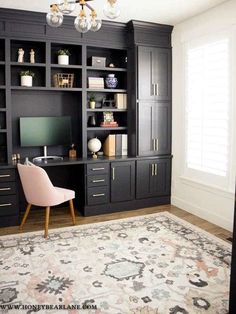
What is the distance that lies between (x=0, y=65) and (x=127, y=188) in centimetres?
243

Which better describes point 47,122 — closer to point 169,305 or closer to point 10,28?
point 10,28

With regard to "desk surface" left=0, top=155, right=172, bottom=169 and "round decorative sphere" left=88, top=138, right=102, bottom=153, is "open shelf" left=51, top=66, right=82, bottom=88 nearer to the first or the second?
"round decorative sphere" left=88, top=138, right=102, bottom=153

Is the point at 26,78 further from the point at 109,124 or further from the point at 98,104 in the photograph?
the point at 109,124

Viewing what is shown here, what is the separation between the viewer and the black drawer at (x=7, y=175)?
3949 mm

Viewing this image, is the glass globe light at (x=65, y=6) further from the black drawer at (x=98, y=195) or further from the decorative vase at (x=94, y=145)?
the black drawer at (x=98, y=195)

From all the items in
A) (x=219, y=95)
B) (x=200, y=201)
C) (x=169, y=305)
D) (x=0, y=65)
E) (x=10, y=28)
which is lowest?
(x=169, y=305)

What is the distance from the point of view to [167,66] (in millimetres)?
4816

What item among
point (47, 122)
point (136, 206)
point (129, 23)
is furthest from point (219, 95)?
point (47, 122)

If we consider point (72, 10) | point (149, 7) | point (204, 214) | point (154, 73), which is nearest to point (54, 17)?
point (72, 10)

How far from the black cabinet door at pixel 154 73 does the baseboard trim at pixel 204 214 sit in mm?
1596

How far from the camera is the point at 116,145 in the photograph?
482 cm

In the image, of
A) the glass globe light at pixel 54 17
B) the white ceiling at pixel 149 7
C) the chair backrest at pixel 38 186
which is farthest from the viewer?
the white ceiling at pixel 149 7

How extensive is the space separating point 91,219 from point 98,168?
70 centimetres

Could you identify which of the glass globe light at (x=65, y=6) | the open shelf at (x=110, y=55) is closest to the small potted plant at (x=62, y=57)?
the open shelf at (x=110, y=55)
